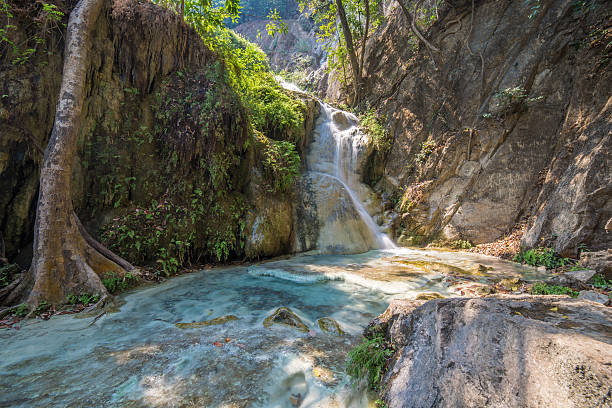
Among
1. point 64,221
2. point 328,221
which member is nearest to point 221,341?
point 64,221

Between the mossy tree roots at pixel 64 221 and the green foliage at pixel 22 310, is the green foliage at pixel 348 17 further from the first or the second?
the green foliage at pixel 22 310

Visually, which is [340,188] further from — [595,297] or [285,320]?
[595,297]

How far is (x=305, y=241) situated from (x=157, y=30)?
6.43 m

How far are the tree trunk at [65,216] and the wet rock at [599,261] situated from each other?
316 inches

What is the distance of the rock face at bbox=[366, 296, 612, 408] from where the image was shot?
114cm

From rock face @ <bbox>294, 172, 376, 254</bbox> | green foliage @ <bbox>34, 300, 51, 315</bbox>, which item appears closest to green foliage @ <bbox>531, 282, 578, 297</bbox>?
rock face @ <bbox>294, 172, 376, 254</bbox>

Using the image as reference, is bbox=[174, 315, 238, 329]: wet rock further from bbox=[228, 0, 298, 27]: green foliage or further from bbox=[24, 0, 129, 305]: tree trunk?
bbox=[228, 0, 298, 27]: green foliage

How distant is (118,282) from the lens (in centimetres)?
455

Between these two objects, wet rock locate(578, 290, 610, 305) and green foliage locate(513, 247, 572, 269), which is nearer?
wet rock locate(578, 290, 610, 305)

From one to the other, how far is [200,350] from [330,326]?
1.45m

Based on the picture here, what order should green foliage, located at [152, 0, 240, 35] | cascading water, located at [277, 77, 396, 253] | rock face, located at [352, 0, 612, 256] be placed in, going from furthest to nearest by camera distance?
cascading water, located at [277, 77, 396, 253], green foliage, located at [152, 0, 240, 35], rock face, located at [352, 0, 612, 256]

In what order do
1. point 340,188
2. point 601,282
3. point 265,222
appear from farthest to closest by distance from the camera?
1. point 340,188
2. point 265,222
3. point 601,282

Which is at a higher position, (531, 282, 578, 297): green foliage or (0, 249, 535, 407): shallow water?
(531, 282, 578, 297): green foliage

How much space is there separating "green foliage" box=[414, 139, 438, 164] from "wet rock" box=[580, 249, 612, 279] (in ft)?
18.3
